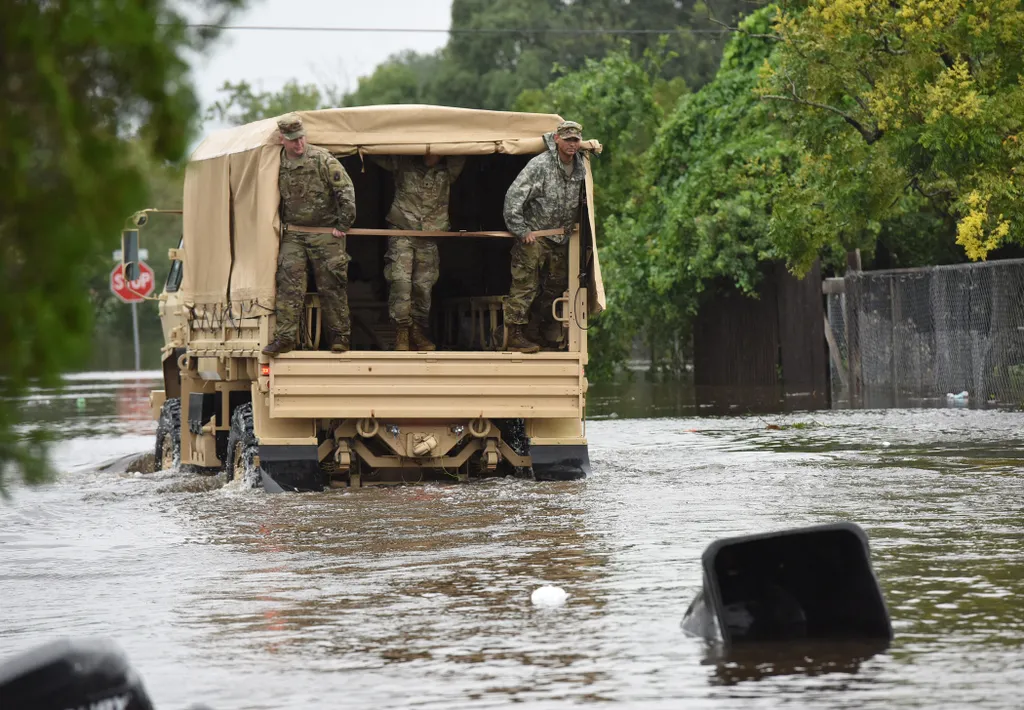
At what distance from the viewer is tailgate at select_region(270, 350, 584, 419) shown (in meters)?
13.9

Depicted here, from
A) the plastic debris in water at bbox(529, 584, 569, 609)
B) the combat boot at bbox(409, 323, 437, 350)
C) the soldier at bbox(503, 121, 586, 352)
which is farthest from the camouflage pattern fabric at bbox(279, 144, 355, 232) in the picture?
the plastic debris in water at bbox(529, 584, 569, 609)

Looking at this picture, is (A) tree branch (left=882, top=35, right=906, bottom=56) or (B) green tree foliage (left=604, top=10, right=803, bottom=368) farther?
(B) green tree foliage (left=604, top=10, right=803, bottom=368)

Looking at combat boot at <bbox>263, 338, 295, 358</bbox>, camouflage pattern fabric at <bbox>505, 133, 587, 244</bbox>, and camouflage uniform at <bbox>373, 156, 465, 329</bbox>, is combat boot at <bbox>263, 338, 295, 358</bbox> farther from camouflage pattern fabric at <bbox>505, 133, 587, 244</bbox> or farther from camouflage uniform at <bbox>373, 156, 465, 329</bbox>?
camouflage pattern fabric at <bbox>505, 133, 587, 244</bbox>

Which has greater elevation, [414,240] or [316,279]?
[414,240]

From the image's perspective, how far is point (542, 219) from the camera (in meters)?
14.5

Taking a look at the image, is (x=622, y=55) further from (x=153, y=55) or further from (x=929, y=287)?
(x=153, y=55)

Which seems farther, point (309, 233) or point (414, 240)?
point (414, 240)

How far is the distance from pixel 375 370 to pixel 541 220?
184cm

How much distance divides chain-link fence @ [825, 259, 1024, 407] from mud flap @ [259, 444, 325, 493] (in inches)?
466

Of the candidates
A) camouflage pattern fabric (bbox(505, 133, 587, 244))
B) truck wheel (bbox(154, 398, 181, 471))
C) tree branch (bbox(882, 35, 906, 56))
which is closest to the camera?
camouflage pattern fabric (bbox(505, 133, 587, 244))

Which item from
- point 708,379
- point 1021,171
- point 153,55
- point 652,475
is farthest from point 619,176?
point 153,55

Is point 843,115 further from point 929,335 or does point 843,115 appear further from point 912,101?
point 929,335

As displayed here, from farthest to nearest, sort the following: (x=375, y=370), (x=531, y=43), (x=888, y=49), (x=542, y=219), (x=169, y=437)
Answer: (x=531, y=43) < (x=888, y=49) < (x=169, y=437) < (x=542, y=219) < (x=375, y=370)

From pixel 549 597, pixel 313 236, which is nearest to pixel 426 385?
pixel 313 236
